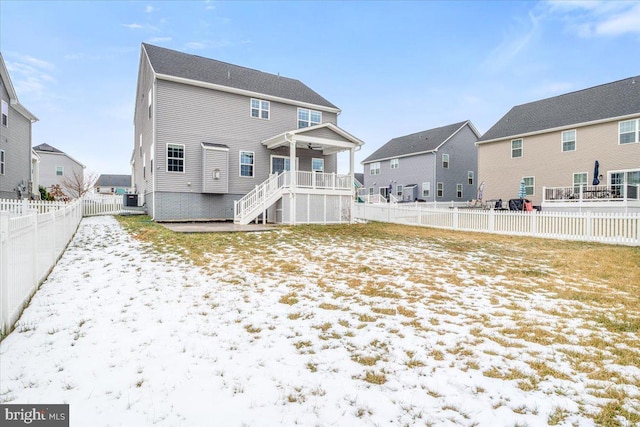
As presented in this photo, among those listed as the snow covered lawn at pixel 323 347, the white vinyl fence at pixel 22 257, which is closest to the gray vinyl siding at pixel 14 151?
the white vinyl fence at pixel 22 257

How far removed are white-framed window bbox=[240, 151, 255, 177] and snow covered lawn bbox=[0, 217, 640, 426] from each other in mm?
12045

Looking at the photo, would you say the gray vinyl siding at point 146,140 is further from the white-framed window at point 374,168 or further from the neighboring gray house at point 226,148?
the white-framed window at point 374,168

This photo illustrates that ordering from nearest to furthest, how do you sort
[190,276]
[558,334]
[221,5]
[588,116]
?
[558,334]
[190,276]
[221,5]
[588,116]

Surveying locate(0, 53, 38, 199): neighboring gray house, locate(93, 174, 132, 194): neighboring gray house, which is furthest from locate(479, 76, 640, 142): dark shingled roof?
locate(93, 174, 132, 194): neighboring gray house

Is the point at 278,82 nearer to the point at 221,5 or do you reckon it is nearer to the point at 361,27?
the point at 221,5

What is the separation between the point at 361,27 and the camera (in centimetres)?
2194

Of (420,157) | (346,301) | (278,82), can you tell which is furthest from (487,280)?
(420,157)

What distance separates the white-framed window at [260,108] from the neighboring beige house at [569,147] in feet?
55.5

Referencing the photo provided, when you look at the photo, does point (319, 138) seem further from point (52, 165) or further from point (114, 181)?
point (114, 181)

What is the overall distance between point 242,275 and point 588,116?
79.4 feet

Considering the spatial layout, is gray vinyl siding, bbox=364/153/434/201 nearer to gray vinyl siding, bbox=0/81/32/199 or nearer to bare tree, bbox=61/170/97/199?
gray vinyl siding, bbox=0/81/32/199

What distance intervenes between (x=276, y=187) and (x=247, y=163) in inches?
143

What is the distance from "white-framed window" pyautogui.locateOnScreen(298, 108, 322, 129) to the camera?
20.5 metres

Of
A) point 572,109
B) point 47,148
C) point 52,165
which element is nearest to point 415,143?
point 572,109
